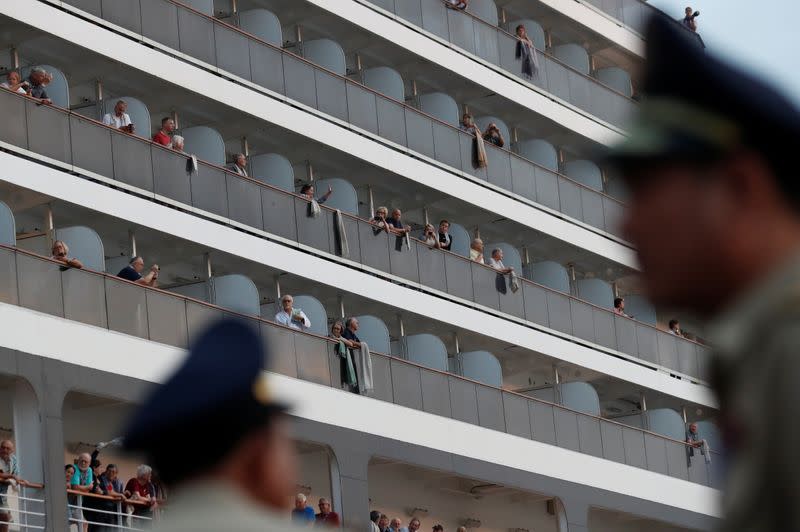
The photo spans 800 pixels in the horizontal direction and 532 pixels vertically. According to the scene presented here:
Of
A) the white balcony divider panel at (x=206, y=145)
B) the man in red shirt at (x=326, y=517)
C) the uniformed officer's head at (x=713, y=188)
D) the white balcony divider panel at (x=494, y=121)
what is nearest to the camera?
the uniformed officer's head at (x=713, y=188)

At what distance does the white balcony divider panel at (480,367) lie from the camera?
35.9m

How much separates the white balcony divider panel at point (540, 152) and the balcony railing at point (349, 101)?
2.12ft

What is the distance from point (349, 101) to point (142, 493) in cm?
1192

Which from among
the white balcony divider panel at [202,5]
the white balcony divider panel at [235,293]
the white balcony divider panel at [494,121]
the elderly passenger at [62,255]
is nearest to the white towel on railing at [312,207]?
the white balcony divider panel at [235,293]

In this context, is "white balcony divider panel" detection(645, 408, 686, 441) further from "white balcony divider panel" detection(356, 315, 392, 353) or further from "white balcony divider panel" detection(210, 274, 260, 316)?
"white balcony divider panel" detection(210, 274, 260, 316)

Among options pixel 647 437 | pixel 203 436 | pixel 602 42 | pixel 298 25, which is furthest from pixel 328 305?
pixel 203 436

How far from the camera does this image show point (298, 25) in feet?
121

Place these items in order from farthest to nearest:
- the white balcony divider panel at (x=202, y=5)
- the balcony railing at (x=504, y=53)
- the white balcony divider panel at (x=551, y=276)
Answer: the white balcony divider panel at (x=551, y=276) < the balcony railing at (x=504, y=53) < the white balcony divider panel at (x=202, y=5)

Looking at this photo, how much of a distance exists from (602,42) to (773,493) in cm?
4485

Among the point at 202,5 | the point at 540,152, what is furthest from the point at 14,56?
the point at 540,152

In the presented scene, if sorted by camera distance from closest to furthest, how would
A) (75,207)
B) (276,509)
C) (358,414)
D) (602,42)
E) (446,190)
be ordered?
1. (276,509)
2. (75,207)
3. (358,414)
4. (446,190)
5. (602,42)

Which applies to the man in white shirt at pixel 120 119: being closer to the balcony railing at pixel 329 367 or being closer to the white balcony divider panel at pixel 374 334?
the balcony railing at pixel 329 367

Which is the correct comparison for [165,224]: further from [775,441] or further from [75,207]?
[775,441]

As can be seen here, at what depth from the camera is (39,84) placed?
2733cm
